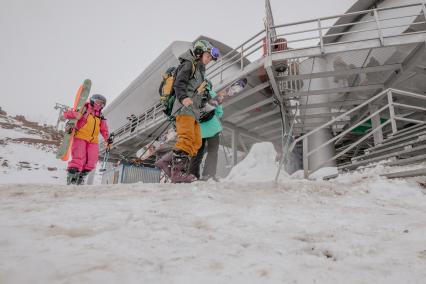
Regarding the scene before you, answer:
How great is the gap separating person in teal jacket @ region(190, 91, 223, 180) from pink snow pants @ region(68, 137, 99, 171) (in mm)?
1881

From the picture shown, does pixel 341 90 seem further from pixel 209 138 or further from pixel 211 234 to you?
pixel 211 234

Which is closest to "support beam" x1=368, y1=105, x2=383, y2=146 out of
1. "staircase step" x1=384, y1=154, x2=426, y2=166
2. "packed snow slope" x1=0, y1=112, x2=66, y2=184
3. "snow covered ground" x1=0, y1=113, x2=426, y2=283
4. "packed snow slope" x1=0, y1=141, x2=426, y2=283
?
"staircase step" x1=384, y1=154, x2=426, y2=166

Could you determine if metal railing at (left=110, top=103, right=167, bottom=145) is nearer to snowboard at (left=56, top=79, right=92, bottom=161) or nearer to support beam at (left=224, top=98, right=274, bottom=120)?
support beam at (left=224, top=98, right=274, bottom=120)

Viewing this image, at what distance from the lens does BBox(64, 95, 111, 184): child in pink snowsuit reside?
422 centimetres

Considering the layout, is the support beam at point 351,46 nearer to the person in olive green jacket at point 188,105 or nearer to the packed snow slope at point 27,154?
the person in olive green jacket at point 188,105

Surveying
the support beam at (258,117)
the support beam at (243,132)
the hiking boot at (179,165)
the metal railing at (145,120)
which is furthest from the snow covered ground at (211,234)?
the metal railing at (145,120)

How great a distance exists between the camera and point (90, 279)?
767mm

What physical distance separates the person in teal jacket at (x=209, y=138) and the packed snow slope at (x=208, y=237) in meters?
1.71

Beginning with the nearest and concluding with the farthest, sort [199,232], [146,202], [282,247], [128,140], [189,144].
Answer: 1. [282,247]
2. [199,232]
3. [146,202]
4. [189,144]
5. [128,140]

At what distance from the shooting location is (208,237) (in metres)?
1.28

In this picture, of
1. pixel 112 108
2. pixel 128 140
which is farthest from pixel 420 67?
pixel 112 108

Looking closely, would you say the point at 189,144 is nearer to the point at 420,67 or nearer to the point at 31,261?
the point at 31,261

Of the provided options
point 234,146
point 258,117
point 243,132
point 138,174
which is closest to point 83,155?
point 138,174

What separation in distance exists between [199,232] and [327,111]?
782 centimetres
